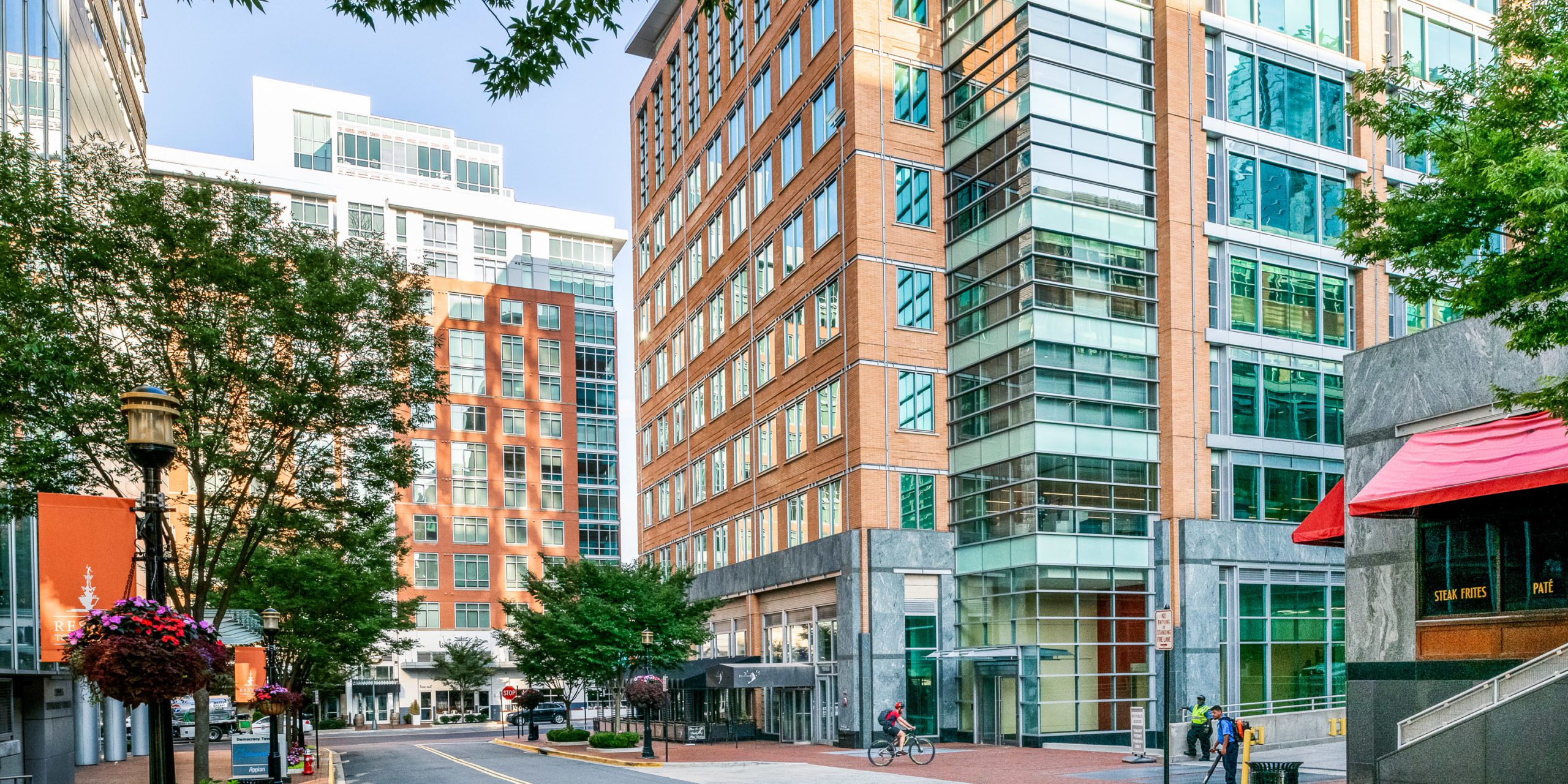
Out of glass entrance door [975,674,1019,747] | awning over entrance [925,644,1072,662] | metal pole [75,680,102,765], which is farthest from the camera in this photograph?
glass entrance door [975,674,1019,747]

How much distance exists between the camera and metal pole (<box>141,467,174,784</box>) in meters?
11.4

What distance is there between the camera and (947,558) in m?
43.0

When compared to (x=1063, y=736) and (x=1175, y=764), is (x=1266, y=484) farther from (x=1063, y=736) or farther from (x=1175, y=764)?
(x=1175, y=764)

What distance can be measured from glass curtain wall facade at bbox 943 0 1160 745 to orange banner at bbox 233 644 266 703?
22124 mm

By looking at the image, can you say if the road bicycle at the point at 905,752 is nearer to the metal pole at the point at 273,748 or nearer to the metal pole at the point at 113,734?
the metal pole at the point at 273,748

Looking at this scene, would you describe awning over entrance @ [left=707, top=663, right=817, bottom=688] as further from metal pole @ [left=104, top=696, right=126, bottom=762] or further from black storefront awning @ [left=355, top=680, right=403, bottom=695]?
black storefront awning @ [left=355, top=680, right=403, bottom=695]

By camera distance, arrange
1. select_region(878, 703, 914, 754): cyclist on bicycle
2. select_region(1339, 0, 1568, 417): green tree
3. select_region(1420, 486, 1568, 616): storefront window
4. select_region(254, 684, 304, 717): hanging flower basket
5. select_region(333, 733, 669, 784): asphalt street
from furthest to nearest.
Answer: select_region(878, 703, 914, 754): cyclist on bicycle
select_region(333, 733, 669, 784): asphalt street
select_region(254, 684, 304, 717): hanging flower basket
select_region(1420, 486, 1568, 616): storefront window
select_region(1339, 0, 1568, 417): green tree

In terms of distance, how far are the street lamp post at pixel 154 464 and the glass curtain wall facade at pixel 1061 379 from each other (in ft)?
99.9

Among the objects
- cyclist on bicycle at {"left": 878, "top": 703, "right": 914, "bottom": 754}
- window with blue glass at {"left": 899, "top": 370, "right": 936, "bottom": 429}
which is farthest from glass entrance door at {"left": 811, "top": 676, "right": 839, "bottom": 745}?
cyclist on bicycle at {"left": 878, "top": 703, "right": 914, "bottom": 754}

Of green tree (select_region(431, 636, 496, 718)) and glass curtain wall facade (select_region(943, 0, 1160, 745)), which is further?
green tree (select_region(431, 636, 496, 718))

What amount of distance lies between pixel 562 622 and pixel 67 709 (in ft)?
59.9

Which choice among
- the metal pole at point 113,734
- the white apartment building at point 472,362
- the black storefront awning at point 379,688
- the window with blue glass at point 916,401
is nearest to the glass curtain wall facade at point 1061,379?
the window with blue glass at point 916,401

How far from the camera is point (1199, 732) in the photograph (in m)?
28.9

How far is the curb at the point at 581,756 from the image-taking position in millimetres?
36031
